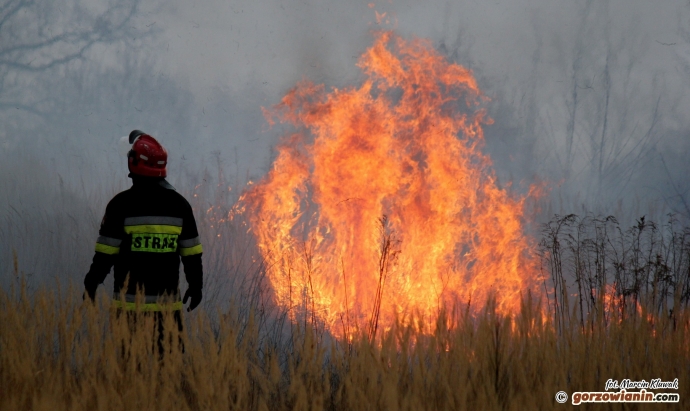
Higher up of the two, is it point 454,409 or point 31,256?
point 31,256

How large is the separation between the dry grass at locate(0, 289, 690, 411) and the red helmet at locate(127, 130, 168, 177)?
1299 millimetres

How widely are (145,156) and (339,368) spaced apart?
2.51 m

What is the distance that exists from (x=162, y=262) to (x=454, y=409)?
2904mm

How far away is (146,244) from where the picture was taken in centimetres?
505

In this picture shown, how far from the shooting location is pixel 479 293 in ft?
30.3

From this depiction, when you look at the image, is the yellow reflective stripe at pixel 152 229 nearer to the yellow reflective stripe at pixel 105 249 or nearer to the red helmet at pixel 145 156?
the yellow reflective stripe at pixel 105 249

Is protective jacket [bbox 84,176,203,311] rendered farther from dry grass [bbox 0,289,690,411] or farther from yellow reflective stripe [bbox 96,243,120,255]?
dry grass [bbox 0,289,690,411]

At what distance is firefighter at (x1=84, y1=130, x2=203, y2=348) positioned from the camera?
495 centimetres

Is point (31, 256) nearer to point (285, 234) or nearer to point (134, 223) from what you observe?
point (285, 234)

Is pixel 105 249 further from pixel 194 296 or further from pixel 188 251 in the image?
pixel 194 296

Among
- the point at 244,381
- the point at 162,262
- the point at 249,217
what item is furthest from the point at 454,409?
the point at 249,217

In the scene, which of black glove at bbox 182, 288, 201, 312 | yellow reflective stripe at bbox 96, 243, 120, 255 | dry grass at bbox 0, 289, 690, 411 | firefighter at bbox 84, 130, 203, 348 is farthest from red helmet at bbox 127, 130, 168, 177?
dry grass at bbox 0, 289, 690, 411

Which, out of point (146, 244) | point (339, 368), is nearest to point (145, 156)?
point (146, 244)

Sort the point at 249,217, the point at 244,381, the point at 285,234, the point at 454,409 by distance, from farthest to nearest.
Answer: the point at 249,217
the point at 285,234
the point at 244,381
the point at 454,409
